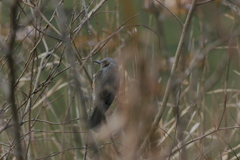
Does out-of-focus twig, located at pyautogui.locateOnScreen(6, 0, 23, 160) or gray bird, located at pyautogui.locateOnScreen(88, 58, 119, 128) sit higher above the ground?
gray bird, located at pyautogui.locateOnScreen(88, 58, 119, 128)

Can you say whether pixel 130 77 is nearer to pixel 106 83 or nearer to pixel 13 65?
pixel 13 65

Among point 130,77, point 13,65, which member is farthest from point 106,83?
point 13,65

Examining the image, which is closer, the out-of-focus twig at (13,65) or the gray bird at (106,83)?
the out-of-focus twig at (13,65)

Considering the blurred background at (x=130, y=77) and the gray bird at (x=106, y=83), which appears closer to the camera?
the blurred background at (x=130, y=77)

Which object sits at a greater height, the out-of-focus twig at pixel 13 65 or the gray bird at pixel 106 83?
the gray bird at pixel 106 83

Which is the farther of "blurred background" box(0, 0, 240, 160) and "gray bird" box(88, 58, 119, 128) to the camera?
"gray bird" box(88, 58, 119, 128)

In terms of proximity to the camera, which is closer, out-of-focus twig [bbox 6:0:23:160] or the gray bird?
out-of-focus twig [bbox 6:0:23:160]

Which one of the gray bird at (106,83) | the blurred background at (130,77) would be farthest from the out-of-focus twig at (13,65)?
the gray bird at (106,83)

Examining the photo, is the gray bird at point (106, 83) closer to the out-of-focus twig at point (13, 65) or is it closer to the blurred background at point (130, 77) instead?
the blurred background at point (130, 77)

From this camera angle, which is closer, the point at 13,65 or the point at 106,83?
the point at 13,65

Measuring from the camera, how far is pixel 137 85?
746 mm

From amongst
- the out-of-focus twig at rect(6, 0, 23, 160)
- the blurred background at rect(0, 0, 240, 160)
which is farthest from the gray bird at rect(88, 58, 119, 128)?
the out-of-focus twig at rect(6, 0, 23, 160)

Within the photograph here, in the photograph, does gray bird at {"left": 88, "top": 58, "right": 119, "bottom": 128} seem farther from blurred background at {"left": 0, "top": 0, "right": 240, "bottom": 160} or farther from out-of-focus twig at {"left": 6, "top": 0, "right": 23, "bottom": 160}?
out-of-focus twig at {"left": 6, "top": 0, "right": 23, "bottom": 160}

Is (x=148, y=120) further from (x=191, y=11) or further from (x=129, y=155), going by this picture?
(x=191, y=11)
